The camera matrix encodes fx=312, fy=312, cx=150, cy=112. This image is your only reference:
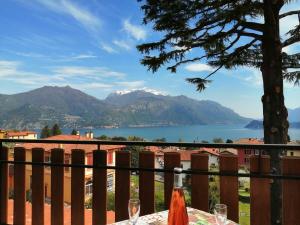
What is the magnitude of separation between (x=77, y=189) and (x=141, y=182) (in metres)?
0.53

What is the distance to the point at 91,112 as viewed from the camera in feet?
386

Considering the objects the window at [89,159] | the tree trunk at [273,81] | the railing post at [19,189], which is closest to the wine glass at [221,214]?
the window at [89,159]

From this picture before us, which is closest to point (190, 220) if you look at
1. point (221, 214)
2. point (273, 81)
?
point (221, 214)

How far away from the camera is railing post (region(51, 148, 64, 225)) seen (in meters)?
2.42

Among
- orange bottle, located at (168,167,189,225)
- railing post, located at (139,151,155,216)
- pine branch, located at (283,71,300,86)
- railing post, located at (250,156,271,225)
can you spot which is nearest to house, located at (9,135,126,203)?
railing post, located at (139,151,155,216)

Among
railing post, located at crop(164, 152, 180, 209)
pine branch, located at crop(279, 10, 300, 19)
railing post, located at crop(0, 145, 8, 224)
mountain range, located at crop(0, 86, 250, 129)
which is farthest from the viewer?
mountain range, located at crop(0, 86, 250, 129)

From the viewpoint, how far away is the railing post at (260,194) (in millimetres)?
1905

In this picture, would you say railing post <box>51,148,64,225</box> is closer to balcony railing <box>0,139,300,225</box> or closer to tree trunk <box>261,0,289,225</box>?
balcony railing <box>0,139,300,225</box>

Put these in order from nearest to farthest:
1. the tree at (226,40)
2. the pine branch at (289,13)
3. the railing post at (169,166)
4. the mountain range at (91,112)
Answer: the railing post at (169,166)
the tree at (226,40)
the pine branch at (289,13)
the mountain range at (91,112)

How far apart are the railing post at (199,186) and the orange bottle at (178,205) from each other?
869 millimetres

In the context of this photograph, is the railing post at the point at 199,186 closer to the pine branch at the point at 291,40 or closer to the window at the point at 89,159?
the window at the point at 89,159

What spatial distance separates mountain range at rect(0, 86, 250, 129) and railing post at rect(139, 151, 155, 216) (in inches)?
2989

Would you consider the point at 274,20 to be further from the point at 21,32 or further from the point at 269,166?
the point at 21,32

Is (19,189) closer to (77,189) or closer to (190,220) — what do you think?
(77,189)
